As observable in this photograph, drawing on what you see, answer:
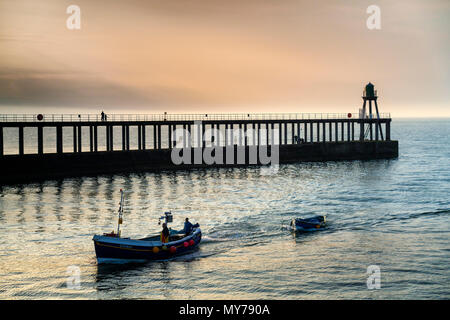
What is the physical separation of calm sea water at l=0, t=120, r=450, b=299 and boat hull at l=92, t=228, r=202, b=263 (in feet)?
2.13

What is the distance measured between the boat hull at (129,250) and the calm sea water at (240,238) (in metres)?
0.65

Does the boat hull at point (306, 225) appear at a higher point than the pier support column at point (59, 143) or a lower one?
lower

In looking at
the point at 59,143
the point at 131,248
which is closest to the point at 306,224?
the point at 131,248

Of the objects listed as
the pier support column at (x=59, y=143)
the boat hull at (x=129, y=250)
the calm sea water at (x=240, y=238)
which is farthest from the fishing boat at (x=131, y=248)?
the pier support column at (x=59, y=143)

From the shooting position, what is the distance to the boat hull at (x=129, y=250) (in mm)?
35688

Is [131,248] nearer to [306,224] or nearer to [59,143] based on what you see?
[306,224]

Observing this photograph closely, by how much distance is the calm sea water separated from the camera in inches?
1244

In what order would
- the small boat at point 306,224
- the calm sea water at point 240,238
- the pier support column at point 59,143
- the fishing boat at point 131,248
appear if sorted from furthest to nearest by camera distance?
the pier support column at point 59,143
the small boat at point 306,224
the fishing boat at point 131,248
the calm sea water at point 240,238

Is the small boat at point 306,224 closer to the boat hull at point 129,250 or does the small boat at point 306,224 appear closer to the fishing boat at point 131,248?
the fishing boat at point 131,248

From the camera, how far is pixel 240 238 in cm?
4366

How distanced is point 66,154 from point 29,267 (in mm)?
51214

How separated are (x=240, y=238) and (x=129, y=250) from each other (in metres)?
10.8

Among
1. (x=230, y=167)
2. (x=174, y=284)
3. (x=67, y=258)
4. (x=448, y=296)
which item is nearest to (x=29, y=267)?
(x=67, y=258)
